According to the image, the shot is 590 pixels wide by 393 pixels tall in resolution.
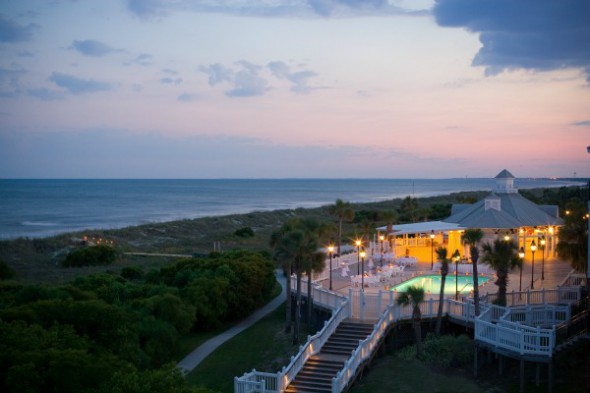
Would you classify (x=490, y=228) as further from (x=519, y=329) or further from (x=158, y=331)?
(x=158, y=331)

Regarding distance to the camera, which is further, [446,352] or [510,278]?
[510,278]

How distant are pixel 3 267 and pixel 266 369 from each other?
20.3 meters

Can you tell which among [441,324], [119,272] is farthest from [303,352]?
[119,272]

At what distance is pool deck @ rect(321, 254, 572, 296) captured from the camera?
85.7 feet

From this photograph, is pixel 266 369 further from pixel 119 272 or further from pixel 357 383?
pixel 119 272

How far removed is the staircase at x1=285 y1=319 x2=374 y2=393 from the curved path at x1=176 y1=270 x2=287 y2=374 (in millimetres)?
3637

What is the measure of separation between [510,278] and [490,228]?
7621mm

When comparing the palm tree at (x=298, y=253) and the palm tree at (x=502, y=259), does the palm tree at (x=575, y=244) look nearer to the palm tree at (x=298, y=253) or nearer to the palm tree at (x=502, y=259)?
the palm tree at (x=502, y=259)

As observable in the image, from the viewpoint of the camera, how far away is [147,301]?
23.0m

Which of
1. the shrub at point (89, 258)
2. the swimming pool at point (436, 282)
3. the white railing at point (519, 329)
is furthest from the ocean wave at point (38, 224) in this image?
the white railing at point (519, 329)

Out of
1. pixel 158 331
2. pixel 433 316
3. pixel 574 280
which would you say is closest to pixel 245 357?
pixel 158 331

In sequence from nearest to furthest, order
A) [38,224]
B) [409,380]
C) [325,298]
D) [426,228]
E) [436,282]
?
[409,380] → [325,298] → [436,282] → [426,228] → [38,224]

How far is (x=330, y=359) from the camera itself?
1916cm

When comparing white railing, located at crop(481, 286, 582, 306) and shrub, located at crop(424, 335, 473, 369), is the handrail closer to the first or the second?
shrub, located at crop(424, 335, 473, 369)
